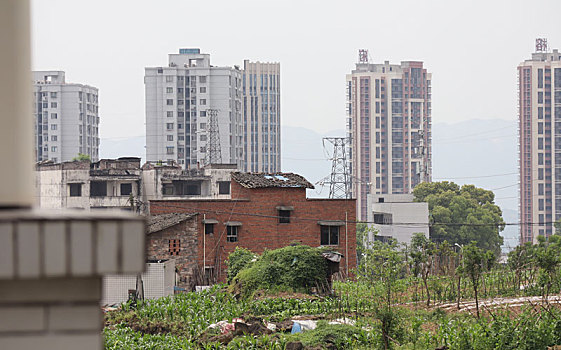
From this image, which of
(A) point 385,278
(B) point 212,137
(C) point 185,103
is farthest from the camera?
(C) point 185,103

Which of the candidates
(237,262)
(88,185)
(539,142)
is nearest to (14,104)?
(237,262)

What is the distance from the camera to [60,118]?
84.4m

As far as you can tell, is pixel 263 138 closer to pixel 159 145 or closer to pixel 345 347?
pixel 159 145

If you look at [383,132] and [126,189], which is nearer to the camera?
[126,189]

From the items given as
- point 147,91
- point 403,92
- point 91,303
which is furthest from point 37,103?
point 91,303

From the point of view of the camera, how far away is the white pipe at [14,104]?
2.40 metres

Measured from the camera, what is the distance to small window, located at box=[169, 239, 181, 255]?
949 inches

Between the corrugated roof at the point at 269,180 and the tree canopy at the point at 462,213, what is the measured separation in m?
25.4

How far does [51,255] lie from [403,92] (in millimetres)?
96039

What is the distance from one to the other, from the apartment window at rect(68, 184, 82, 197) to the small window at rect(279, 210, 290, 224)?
17934 mm

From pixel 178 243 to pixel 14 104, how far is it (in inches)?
873

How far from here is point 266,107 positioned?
109938mm

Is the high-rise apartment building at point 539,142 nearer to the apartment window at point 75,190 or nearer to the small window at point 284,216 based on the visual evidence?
the apartment window at point 75,190

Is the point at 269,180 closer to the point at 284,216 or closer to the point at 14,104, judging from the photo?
the point at 284,216
